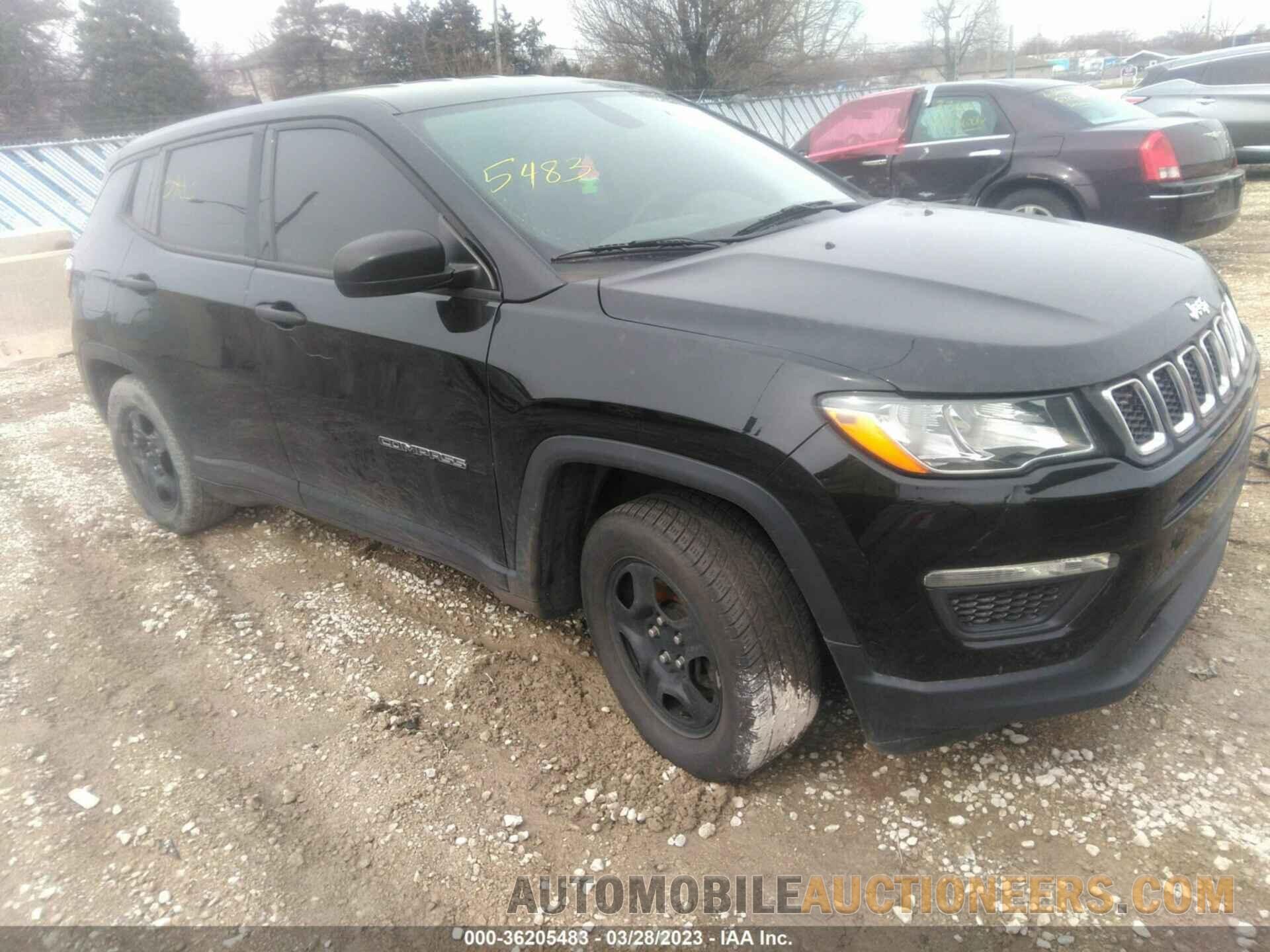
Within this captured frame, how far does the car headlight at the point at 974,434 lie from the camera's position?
1852 mm

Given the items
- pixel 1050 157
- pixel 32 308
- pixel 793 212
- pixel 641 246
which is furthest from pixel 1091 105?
pixel 32 308

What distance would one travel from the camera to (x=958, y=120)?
303 inches

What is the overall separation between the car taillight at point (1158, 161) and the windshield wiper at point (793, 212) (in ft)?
15.5

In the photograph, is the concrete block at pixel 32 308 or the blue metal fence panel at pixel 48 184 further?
the blue metal fence panel at pixel 48 184

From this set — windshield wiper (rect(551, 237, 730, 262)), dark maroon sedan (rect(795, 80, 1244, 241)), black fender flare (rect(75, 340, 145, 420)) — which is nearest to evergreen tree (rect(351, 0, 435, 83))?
dark maroon sedan (rect(795, 80, 1244, 241))

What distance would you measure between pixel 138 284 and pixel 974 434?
3.31 meters

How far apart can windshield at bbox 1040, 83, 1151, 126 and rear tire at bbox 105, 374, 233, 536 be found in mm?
6648

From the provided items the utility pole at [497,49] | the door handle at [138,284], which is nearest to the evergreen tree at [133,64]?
the utility pole at [497,49]

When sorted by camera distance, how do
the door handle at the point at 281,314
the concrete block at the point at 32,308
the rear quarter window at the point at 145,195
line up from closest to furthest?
1. the door handle at the point at 281,314
2. the rear quarter window at the point at 145,195
3. the concrete block at the point at 32,308

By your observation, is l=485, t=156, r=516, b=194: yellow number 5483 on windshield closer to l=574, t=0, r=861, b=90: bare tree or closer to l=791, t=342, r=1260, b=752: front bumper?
l=791, t=342, r=1260, b=752: front bumper

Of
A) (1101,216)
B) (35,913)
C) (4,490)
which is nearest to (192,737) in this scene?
(35,913)

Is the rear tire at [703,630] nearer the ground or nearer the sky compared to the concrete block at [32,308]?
nearer the sky

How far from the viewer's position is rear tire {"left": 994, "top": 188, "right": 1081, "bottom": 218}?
7.08m

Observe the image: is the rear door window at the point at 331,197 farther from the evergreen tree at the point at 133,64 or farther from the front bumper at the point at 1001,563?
the evergreen tree at the point at 133,64
